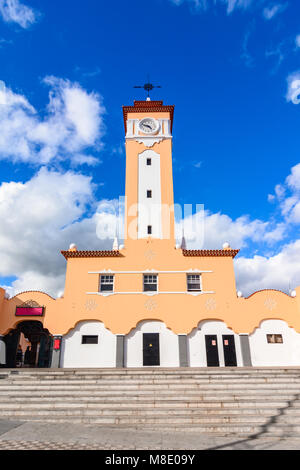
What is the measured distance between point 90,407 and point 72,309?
423 inches

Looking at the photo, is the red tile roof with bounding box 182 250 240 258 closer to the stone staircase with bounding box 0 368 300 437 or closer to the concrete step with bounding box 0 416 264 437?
the stone staircase with bounding box 0 368 300 437

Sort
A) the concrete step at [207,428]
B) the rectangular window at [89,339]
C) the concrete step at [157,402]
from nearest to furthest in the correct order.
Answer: the concrete step at [207,428], the concrete step at [157,402], the rectangular window at [89,339]

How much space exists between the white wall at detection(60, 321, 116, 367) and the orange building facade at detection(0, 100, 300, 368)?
0.22 ft

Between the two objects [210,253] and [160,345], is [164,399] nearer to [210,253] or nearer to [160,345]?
[160,345]

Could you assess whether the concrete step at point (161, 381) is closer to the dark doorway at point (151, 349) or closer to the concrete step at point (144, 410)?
the concrete step at point (144, 410)

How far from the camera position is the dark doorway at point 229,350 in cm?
1995

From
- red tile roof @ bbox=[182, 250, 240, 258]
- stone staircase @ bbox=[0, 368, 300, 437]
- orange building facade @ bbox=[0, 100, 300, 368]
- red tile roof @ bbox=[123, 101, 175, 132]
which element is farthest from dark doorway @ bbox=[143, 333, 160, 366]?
red tile roof @ bbox=[123, 101, 175, 132]

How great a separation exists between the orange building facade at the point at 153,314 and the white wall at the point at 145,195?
1.92 ft

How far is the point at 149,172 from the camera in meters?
26.5

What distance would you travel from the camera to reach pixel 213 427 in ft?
29.4

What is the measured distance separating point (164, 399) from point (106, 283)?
11.8 metres

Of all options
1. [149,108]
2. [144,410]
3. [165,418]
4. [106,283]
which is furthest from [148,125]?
[165,418]

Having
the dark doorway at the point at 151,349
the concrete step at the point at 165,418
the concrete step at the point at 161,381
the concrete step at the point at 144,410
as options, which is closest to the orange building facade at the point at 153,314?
the dark doorway at the point at 151,349
